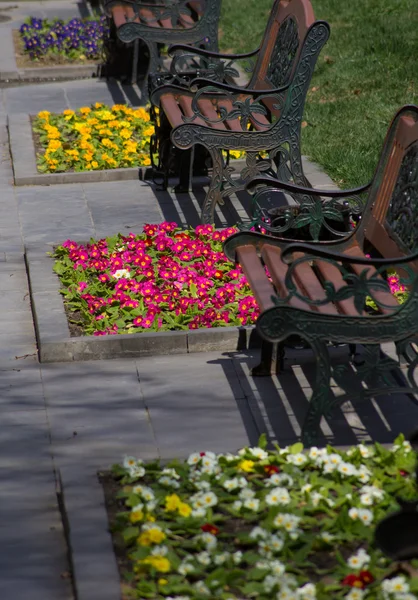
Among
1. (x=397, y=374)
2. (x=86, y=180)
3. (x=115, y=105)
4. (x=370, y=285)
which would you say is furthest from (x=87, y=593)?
(x=115, y=105)

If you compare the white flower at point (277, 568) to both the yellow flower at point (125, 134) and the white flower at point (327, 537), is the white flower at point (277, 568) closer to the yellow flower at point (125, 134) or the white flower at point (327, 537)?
the white flower at point (327, 537)

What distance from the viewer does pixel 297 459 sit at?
4.64m

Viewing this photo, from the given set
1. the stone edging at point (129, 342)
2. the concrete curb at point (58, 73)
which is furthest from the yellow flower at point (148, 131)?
the stone edging at point (129, 342)

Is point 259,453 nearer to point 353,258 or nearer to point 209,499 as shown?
point 209,499

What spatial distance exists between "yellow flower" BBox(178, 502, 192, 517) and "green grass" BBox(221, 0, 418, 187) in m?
4.51

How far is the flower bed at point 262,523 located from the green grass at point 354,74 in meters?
4.14

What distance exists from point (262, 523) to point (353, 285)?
1.13m

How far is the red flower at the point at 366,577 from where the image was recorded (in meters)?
3.89

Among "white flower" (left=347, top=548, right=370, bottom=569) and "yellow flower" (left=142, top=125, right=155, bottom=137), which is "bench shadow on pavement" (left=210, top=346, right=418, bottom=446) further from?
"yellow flower" (left=142, top=125, right=155, bottom=137)

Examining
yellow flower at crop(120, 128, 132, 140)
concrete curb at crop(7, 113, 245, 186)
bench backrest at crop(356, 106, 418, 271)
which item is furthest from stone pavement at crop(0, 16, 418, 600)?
yellow flower at crop(120, 128, 132, 140)

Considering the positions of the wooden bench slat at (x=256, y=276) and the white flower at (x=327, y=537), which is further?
the wooden bench slat at (x=256, y=276)

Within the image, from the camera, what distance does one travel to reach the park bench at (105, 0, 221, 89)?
10.2m

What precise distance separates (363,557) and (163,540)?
0.71 metres

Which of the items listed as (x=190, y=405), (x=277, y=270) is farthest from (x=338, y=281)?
(x=190, y=405)
